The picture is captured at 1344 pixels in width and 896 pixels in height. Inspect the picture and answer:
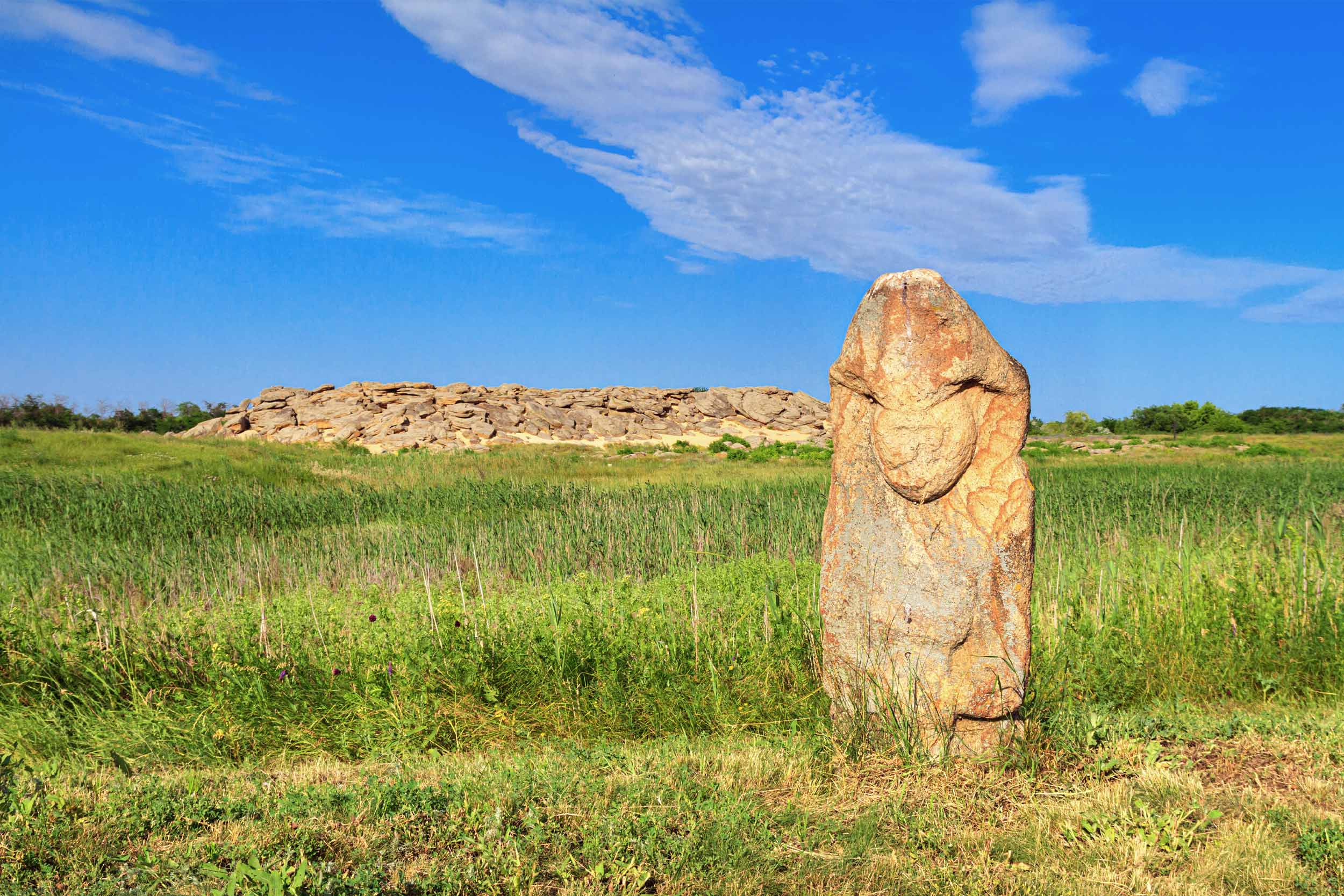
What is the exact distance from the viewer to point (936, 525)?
401 cm

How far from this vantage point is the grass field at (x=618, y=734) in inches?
128

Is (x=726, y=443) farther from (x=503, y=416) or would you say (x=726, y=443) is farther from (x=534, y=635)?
(x=534, y=635)

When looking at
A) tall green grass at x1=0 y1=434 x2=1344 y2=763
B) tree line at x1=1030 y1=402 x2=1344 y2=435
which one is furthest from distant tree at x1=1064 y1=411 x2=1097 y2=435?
tall green grass at x1=0 y1=434 x2=1344 y2=763

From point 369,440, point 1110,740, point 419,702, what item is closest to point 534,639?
point 419,702

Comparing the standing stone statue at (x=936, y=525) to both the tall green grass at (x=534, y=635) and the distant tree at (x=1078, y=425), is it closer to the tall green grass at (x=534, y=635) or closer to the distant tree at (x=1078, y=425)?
the tall green grass at (x=534, y=635)

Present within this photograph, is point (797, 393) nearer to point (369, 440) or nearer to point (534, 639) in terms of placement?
point (369, 440)

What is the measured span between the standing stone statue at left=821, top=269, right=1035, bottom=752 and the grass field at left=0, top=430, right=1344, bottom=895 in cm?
33

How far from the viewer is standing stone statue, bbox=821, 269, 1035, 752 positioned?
396 centimetres

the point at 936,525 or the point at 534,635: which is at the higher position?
the point at 936,525

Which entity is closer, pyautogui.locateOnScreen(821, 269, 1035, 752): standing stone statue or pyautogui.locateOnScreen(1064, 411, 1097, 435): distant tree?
pyautogui.locateOnScreen(821, 269, 1035, 752): standing stone statue

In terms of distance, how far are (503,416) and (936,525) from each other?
3807 cm

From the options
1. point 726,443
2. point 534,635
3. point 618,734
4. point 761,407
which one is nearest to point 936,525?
point 618,734

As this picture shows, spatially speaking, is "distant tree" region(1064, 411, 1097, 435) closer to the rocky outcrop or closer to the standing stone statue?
the rocky outcrop

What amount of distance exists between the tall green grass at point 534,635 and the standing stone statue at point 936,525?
59 centimetres
